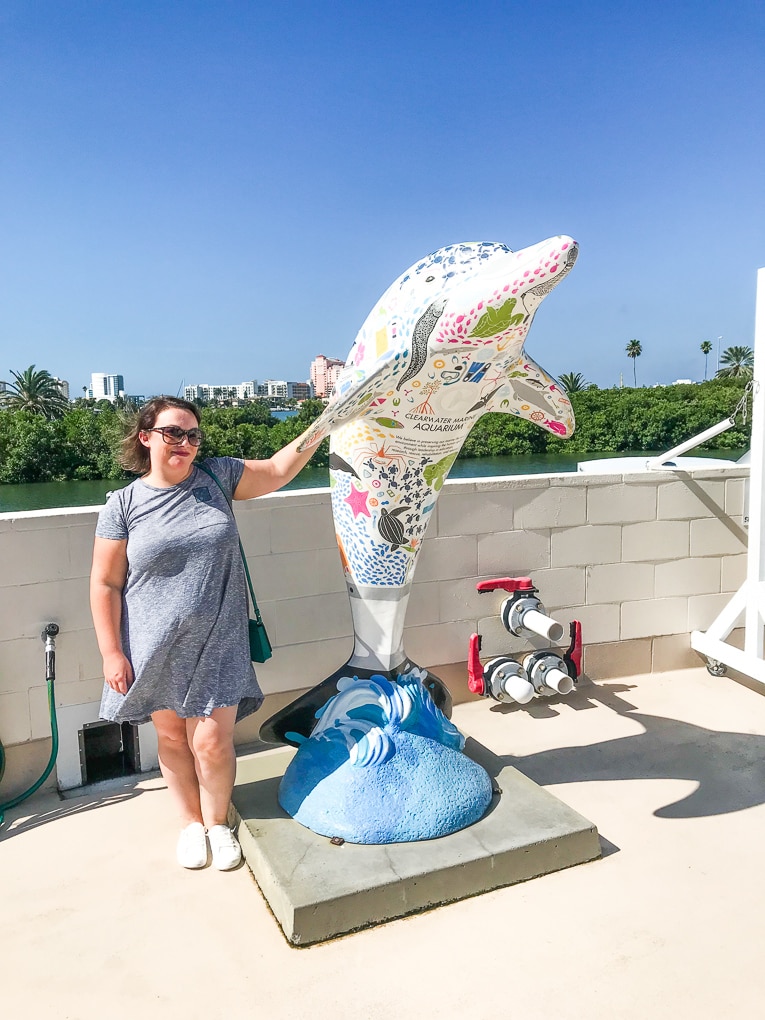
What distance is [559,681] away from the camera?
125 inches

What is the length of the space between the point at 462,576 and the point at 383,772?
1360 millimetres

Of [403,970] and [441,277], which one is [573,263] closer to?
[441,277]

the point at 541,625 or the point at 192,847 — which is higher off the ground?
the point at 541,625

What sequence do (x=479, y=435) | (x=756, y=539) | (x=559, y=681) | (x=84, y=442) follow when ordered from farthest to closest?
(x=84, y=442)
(x=479, y=435)
(x=756, y=539)
(x=559, y=681)

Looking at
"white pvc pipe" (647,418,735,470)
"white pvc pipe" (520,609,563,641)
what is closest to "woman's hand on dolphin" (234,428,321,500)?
"white pvc pipe" (520,609,563,641)

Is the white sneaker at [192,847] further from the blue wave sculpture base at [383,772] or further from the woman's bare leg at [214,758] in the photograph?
the blue wave sculpture base at [383,772]

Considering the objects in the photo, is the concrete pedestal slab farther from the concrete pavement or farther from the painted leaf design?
the painted leaf design

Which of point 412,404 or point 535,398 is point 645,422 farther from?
point 412,404

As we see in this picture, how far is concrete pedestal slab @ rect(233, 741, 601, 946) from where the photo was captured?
81.3 inches

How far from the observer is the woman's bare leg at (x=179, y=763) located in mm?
2330

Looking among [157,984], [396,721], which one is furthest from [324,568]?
[157,984]

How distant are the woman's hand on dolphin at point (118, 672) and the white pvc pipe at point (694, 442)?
2.80 metres

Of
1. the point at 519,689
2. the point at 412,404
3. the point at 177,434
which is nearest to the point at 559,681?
the point at 519,689

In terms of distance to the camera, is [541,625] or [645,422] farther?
[645,422]
